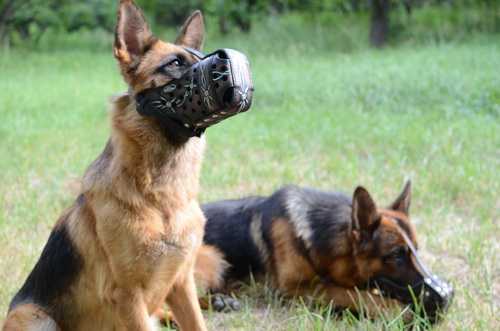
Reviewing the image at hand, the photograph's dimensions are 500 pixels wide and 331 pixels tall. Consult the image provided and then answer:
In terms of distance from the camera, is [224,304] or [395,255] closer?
[395,255]

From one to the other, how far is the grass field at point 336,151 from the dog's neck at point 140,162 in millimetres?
1153

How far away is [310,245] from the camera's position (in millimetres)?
3986

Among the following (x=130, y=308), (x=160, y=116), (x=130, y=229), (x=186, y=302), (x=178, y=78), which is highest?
(x=178, y=78)

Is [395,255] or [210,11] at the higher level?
[210,11]

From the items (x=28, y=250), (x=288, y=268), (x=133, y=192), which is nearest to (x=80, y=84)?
(x=28, y=250)

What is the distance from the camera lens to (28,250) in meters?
4.30

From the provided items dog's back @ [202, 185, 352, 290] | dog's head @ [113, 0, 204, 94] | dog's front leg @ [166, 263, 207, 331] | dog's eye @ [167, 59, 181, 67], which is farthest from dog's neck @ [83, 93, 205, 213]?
dog's back @ [202, 185, 352, 290]

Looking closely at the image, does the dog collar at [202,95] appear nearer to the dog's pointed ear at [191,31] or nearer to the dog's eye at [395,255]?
the dog's pointed ear at [191,31]

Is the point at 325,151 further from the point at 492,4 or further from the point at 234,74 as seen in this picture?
the point at 492,4

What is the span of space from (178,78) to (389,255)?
184 centimetres

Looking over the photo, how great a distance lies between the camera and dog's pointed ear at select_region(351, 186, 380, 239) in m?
3.61

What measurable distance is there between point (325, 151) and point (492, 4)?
12716 mm

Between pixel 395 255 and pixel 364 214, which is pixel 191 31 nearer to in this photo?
pixel 364 214

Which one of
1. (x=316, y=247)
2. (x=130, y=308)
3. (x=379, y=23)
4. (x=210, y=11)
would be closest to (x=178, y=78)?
(x=130, y=308)
